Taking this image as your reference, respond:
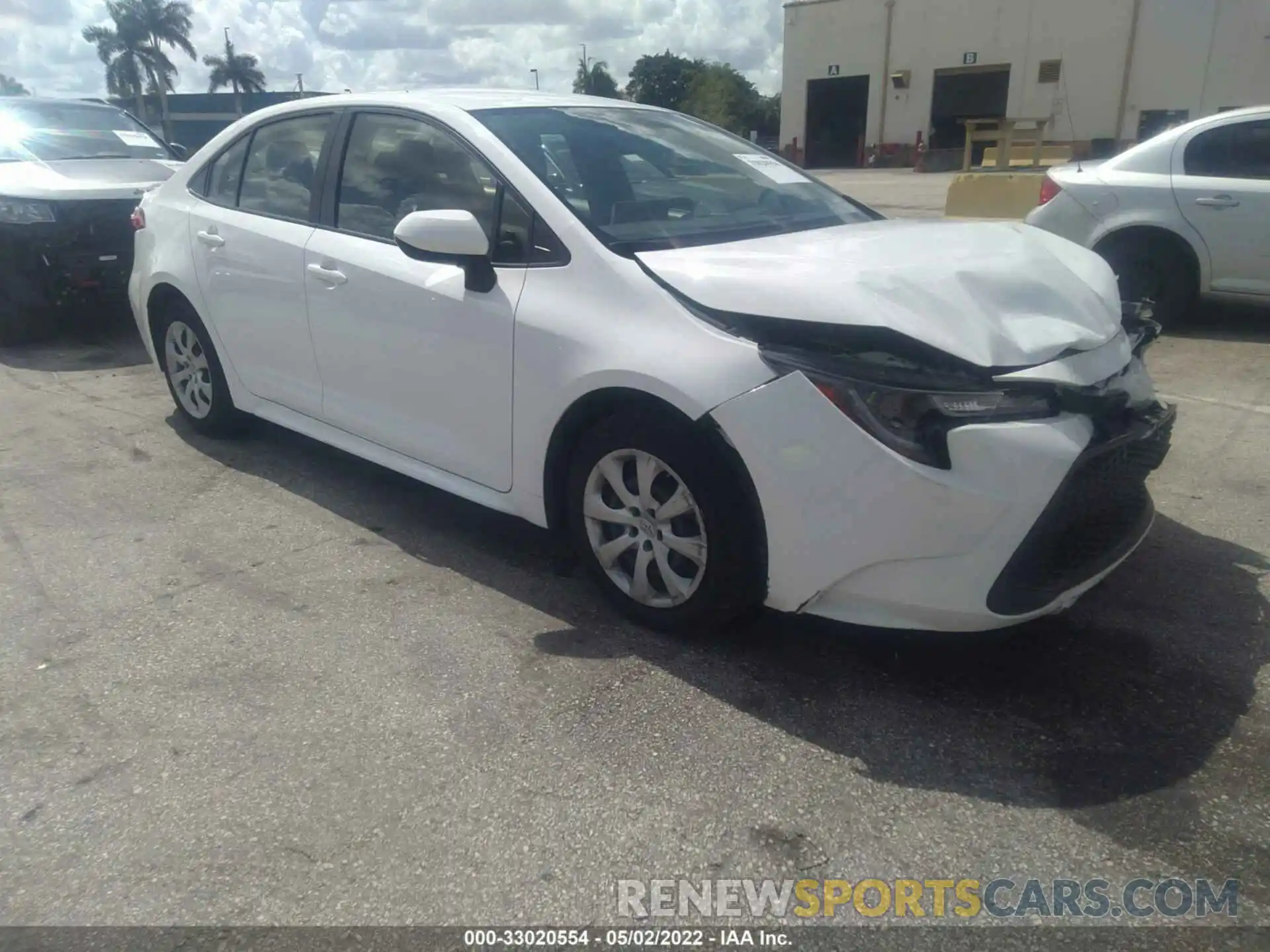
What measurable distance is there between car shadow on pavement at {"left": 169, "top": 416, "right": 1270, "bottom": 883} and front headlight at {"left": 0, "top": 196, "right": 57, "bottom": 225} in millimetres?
4943

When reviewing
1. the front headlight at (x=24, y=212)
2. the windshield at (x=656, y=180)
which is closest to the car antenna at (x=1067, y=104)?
the front headlight at (x=24, y=212)

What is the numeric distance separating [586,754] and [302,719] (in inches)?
32.5

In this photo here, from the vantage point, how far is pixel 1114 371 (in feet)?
9.38

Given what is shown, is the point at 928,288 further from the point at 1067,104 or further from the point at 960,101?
the point at 960,101

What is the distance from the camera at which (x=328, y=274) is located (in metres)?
3.96

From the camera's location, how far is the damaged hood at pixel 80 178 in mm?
7184

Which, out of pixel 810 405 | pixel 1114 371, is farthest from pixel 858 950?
pixel 1114 371

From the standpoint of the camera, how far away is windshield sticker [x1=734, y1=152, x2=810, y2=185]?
4066 millimetres

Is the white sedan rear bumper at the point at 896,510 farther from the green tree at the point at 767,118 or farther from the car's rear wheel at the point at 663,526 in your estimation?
the green tree at the point at 767,118

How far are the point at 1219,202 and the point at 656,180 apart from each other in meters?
4.99

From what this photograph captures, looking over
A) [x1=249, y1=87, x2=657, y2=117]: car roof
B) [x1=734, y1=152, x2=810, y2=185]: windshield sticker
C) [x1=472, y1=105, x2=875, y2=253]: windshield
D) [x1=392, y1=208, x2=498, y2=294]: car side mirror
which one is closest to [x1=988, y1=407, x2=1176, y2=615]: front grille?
[x1=472, y1=105, x2=875, y2=253]: windshield

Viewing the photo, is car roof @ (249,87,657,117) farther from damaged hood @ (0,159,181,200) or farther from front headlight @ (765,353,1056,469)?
damaged hood @ (0,159,181,200)

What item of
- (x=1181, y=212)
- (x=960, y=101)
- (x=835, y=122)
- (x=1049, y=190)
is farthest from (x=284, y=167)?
(x=835, y=122)

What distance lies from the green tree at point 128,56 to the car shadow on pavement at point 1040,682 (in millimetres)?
66726
